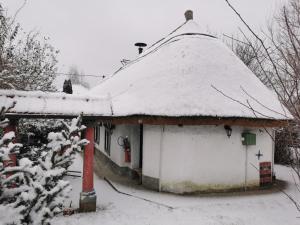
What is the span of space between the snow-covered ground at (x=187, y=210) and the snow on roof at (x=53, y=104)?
2714 mm

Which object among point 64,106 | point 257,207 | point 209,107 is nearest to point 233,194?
point 257,207

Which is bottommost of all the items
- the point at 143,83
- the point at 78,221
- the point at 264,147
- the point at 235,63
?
the point at 78,221

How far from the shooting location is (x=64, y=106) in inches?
293

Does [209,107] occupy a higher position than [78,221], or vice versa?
[209,107]

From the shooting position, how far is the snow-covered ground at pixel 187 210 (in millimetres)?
7129

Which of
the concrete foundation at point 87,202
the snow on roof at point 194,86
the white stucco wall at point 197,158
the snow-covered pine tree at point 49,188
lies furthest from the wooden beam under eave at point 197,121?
the snow-covered pine tree at point 49,188

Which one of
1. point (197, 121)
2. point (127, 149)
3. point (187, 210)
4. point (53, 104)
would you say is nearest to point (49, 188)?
point (53, 104)

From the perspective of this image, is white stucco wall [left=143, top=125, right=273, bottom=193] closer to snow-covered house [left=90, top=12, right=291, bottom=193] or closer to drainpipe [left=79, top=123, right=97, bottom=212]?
snow-covered house [left=90, top=12, right=291, bottom=193]

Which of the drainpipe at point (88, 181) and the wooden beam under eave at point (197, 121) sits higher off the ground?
the wooden beam under eave at point (197, 121)

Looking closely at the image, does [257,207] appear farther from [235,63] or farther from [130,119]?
[235,63]

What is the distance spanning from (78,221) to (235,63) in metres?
8.34

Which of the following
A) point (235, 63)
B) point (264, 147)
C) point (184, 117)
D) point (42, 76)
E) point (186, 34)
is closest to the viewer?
point (184, 117)

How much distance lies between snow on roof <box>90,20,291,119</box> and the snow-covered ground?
2.64 metres

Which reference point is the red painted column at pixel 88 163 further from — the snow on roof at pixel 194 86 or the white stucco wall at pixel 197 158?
the white stucco wall at pixel 197 158
